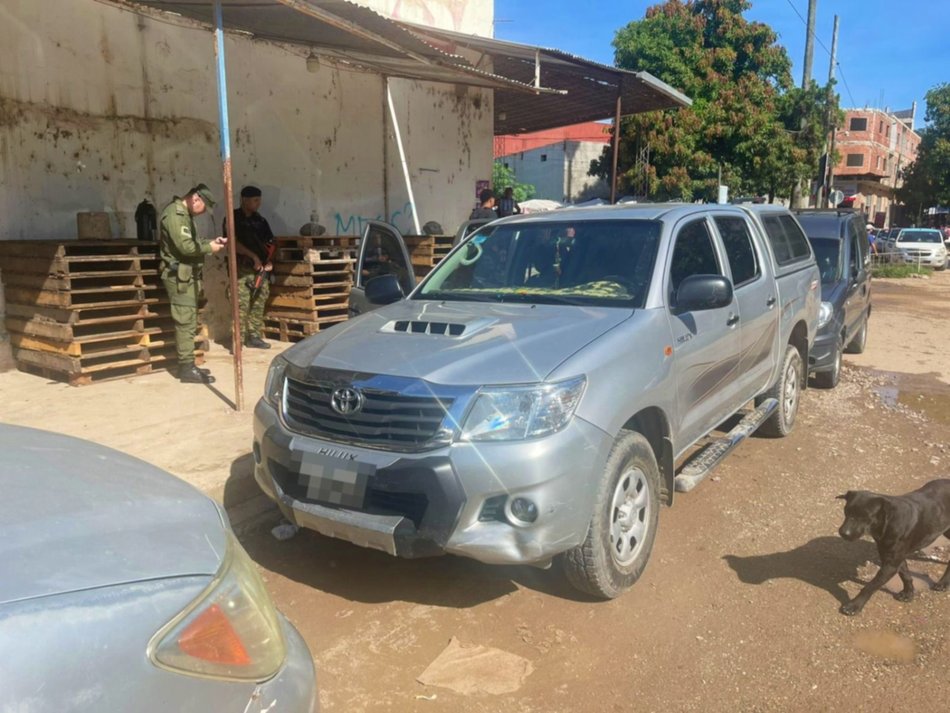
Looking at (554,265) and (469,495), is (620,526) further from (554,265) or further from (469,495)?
(554,265)

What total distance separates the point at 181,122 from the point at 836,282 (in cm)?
737

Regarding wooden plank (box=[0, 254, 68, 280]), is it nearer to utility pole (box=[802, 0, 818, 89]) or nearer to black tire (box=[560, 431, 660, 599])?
black tire (box=[560, 431, 660, 599])

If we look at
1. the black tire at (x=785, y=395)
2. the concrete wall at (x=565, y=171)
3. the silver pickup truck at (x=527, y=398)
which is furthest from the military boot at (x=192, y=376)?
the concrete wall at (x=565, y=171)

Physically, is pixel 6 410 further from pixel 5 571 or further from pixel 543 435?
pixel 5 571

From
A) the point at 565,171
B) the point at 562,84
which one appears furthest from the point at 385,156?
the point at 565,171

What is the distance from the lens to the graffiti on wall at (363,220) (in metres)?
10.3

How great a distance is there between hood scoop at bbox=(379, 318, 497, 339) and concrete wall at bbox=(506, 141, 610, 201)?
32.2 meters

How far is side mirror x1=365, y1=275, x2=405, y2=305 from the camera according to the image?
15.1 feet

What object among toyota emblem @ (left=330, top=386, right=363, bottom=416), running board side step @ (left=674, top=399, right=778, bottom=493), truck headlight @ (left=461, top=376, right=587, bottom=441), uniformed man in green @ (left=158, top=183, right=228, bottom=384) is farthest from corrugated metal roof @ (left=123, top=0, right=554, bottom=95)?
running board side step @ (left=674, top=399, right=778, bottom=493)

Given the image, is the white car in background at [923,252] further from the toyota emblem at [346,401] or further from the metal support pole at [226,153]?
the toyota emblem at [346,401]

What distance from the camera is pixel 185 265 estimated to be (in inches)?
265

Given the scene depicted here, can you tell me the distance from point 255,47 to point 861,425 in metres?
7.74

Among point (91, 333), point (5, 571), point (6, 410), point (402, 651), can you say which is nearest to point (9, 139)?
point (91, 333)

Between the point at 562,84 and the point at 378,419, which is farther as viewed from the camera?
the point at 562,84
